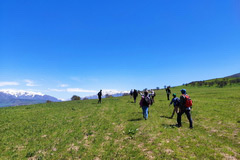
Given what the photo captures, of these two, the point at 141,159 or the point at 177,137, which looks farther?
the point at 177,137

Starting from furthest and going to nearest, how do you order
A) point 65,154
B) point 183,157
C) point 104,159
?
1. point 65,154
2. point 104,159
3. point 183,157

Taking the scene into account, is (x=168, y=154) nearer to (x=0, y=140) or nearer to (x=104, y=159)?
(x=104, y=159)

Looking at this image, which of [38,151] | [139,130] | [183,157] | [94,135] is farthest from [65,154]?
[183,157]

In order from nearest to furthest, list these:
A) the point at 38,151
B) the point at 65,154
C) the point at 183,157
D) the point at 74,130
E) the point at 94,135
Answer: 1. the point at 183,157
2. the point at 65,154
3. the point at 38,151
4. the point at 94,135
5. the point at 74,130

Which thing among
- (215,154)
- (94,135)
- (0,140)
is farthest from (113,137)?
(0,140)

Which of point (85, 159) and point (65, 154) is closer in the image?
point (85, 159)

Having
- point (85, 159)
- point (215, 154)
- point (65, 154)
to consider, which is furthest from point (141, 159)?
point (65, 154)

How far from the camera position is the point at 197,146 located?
798 centimetres

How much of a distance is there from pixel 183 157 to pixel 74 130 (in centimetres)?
1029

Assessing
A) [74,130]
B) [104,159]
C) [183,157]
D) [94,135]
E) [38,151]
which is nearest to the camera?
[183,157]

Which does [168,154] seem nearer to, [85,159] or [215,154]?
[215,154]

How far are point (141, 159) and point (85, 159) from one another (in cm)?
342

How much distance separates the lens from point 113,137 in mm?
10586

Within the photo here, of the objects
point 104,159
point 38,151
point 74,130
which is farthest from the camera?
point 74,130
